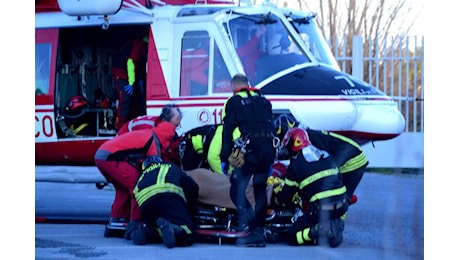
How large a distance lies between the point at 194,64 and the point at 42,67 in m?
2.08

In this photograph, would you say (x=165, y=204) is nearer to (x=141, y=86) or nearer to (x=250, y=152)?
(x=250, y=152)

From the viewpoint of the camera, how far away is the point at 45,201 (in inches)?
524

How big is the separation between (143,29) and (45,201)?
4378 mm

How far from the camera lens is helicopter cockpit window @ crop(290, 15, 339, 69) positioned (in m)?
9.70

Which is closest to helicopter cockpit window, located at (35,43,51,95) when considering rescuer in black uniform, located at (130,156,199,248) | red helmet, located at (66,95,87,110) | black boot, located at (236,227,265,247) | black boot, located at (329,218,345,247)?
red helmet, located at (66,95,87,110)

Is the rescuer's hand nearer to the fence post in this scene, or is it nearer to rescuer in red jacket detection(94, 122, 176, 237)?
rescuer in red jacket detection(94, 122, 176, 237)

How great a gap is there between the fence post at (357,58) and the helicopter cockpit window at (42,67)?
721 cm

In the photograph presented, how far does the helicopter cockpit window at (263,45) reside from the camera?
9.20 meters

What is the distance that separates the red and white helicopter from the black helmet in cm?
35

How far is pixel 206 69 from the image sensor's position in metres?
9.33
